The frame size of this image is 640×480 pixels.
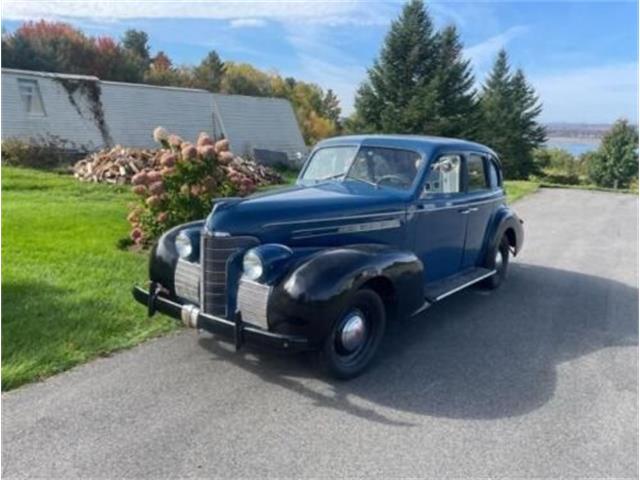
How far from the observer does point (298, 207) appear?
4.35m

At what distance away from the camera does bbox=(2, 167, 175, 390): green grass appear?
422 cm

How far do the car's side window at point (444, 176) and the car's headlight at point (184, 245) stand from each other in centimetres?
226

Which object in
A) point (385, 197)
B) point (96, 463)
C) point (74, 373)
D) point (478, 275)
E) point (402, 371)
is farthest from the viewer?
point (478, 275)

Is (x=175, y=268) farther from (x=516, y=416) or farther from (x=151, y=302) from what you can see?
(x=516, y=416)

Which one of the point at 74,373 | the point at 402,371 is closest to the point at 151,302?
the point at 74,373

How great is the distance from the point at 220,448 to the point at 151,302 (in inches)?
66.1

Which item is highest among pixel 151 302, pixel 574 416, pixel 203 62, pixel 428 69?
pixel 203 62

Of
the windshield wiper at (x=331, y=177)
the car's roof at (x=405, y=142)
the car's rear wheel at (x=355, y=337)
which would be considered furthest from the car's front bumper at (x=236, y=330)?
the car's roof at (x=405, y=142)

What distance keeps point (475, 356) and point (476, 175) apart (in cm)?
244

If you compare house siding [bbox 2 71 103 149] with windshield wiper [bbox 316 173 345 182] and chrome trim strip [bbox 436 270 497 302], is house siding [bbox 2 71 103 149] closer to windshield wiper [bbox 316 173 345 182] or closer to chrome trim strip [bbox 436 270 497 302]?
windshield wiper [bbox 316 173 345 182]

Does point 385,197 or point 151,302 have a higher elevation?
point 385,197

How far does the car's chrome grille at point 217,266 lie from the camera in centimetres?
405

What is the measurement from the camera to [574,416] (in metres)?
3.68

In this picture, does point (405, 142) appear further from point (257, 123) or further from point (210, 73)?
point (210, 73)
